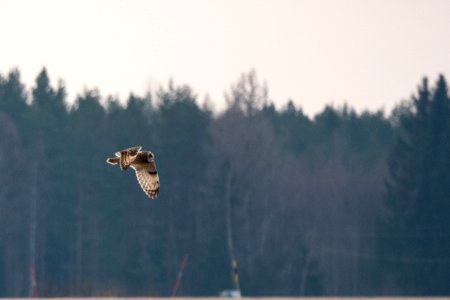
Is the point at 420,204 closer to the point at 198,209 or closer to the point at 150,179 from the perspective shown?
the point at 198,209

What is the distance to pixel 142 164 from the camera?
79.9ft

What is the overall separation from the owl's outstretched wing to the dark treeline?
175 ft

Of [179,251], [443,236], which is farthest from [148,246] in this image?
[443,236]

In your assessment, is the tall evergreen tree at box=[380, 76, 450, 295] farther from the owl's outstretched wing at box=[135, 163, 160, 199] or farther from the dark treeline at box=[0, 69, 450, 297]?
the owl's outstretched wing at box=[135, 163, 160, 199]

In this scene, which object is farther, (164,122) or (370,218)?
(370,218)

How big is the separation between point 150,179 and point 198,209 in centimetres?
6081

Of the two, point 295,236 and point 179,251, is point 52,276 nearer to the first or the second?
point 179,251

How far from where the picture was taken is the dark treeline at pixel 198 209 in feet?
267

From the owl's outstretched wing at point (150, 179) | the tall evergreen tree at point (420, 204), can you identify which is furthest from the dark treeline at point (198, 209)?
the owl's outstretched wing at point (150, 179)

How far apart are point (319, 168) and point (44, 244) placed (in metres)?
18.3

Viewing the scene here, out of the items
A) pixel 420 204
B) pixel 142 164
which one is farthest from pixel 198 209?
pixel 142 164

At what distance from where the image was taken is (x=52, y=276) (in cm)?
8400

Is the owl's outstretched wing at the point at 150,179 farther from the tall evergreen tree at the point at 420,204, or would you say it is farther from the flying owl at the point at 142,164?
the tall evergreen tree at the point at 420,204

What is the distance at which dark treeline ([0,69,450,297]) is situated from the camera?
3206 inches
